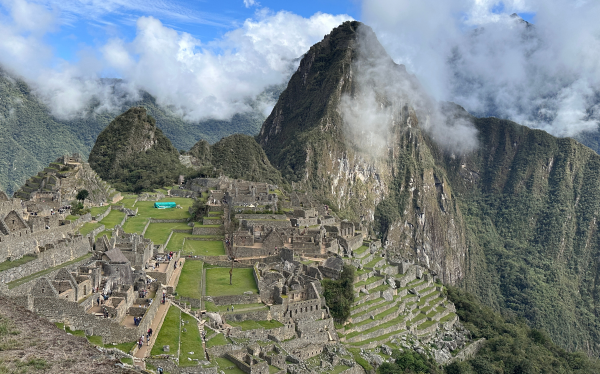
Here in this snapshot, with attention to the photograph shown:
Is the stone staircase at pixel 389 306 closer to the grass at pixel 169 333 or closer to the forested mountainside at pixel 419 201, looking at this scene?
the grass at pixel 169 333

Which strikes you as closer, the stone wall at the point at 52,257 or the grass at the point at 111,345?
the grass at the point at 111,345

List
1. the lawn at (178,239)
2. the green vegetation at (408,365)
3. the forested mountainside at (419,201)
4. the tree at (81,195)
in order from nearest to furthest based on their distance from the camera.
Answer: the green vegetation at (408,365), the lawn at (178,239), the tree at (81,195), the forested mountainside at (419,201)

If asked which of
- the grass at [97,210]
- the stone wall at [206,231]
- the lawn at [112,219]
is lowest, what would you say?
the stone wall at [206,231]

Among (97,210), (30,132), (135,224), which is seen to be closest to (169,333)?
(135,224)

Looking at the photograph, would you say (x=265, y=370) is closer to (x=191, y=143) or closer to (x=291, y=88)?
(x=191, y=143)

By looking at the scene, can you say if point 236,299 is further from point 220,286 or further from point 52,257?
point 52,257

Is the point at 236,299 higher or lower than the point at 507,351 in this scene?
higher

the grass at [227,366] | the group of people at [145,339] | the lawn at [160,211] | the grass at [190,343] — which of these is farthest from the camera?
the lawn at [160,211]

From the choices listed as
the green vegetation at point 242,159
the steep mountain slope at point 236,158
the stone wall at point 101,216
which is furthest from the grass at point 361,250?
the green vegetation at point 242,159
